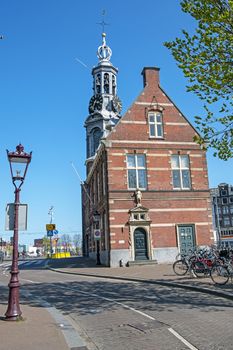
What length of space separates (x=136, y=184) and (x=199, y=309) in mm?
19187

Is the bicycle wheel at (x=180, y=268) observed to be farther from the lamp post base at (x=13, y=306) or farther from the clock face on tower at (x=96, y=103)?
the clock face on tower at (x=96, y=103)

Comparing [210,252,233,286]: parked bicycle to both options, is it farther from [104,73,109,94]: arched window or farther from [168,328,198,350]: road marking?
[104,73,109,94]: arched window

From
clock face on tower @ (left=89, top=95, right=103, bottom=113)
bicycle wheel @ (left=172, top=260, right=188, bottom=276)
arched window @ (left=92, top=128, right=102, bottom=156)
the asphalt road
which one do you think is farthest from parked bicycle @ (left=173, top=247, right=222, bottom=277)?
clock face on tower @ (left=89, top=95, right=103, bottom=113)

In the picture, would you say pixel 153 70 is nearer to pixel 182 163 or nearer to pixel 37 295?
pixel 182 163

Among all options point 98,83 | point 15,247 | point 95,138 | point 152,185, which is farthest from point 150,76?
point 15,247

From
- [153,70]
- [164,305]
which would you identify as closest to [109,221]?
[153,70]

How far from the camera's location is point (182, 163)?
30.0 metres

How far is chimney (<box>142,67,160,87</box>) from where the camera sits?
3120 centimetres

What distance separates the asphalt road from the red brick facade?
13717mm

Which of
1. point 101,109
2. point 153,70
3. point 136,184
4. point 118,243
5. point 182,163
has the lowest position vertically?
point 118,243

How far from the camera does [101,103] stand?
49938mm

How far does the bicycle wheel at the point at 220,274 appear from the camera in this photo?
1410cm

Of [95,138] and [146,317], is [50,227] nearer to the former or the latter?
[95,138]

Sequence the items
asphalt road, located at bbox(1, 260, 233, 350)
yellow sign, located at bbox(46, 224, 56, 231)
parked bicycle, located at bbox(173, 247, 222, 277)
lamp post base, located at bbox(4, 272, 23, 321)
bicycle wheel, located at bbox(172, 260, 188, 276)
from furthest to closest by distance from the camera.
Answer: yellow sign, located at bbox(46, 224, 56, 231), bicycle wheel, located at bbox(172, 260, 188, 276), parked bicycle, located at bbox(173, 247, 222, 277), lamp post base, located at bbox(4, 272, 23, 321), asphalt road, located at bbox(1, 260, 233, 350)
